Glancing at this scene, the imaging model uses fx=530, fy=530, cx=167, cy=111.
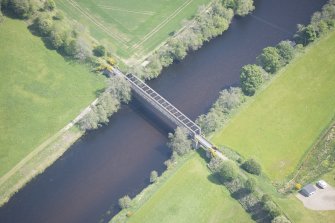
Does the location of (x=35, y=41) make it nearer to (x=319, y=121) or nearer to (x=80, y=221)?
(x=80, y=221)

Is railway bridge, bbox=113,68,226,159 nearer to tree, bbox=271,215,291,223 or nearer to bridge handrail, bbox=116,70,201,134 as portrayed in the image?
bridge handrail, bbox=116,70,201,134

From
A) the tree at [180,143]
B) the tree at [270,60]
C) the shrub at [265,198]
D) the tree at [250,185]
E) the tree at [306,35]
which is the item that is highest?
the tree at [306,35]

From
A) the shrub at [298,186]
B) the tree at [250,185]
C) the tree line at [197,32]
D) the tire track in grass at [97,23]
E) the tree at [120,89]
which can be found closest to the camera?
the tree at [250,185]

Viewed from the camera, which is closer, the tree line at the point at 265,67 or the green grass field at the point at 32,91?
the tree line at the point at 265,67

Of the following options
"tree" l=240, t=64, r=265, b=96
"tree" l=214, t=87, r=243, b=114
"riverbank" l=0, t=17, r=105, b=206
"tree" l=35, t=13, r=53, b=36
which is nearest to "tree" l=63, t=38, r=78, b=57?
"riverbank" l=0, t=17, r=105, b=206

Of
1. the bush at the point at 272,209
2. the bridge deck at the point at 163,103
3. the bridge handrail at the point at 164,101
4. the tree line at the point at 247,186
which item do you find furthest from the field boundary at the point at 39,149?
the bush at the point at 272,209

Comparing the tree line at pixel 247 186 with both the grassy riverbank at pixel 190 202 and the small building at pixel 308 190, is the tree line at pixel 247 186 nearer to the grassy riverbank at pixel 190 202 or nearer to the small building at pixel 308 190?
the grassy riverbank at pixel 190 202

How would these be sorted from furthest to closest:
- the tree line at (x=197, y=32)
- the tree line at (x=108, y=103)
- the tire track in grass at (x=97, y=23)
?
the tire track in grass at (x=97, y=23) < the tree line at (x=197, y=32) < the tree line at (x=108, y=103)
